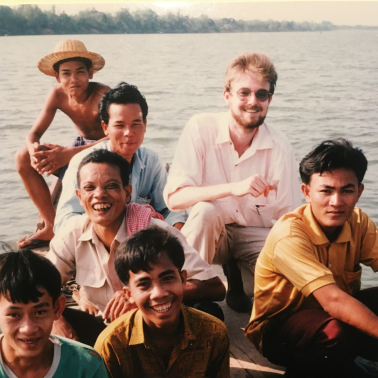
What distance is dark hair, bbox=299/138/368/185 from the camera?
242cm

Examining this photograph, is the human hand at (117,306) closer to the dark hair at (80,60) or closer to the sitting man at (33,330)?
the sitting man at (33,330)

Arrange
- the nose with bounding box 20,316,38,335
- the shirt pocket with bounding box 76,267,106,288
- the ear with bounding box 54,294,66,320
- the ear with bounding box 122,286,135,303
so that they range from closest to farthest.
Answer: the nose with bounding box 20,316,38,335 → the ear with bounding box 54,294,66,320 → the ear with bounding box 122,286,135,303 → the shirt pocket with bounding box 76,267,106,288

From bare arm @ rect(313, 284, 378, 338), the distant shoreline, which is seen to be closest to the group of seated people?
bare arm @ rect(313, 284, 378, 338)

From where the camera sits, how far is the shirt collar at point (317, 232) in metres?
2.47

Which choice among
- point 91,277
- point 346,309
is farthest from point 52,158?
point 346,309

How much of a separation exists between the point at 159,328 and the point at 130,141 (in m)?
1.20

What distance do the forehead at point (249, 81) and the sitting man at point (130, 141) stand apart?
1.86ft

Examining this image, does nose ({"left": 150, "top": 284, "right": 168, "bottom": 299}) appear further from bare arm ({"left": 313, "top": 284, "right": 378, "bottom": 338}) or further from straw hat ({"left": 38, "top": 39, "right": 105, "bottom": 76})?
straw hat ({"left": 38, "top": 39, "right": 105, "bottom": 76})

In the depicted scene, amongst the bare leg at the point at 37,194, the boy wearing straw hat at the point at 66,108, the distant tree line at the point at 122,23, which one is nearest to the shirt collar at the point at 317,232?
the distant tree line at the point at 122,23

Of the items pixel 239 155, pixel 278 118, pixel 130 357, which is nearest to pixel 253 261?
pixel 239 155

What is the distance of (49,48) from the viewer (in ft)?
10.3

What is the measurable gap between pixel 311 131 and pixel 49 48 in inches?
66.3

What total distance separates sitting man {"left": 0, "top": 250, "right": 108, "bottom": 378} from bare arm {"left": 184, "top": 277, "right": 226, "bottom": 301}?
2.74 ft

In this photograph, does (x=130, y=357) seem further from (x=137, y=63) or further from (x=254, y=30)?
(x=254, y=30)
